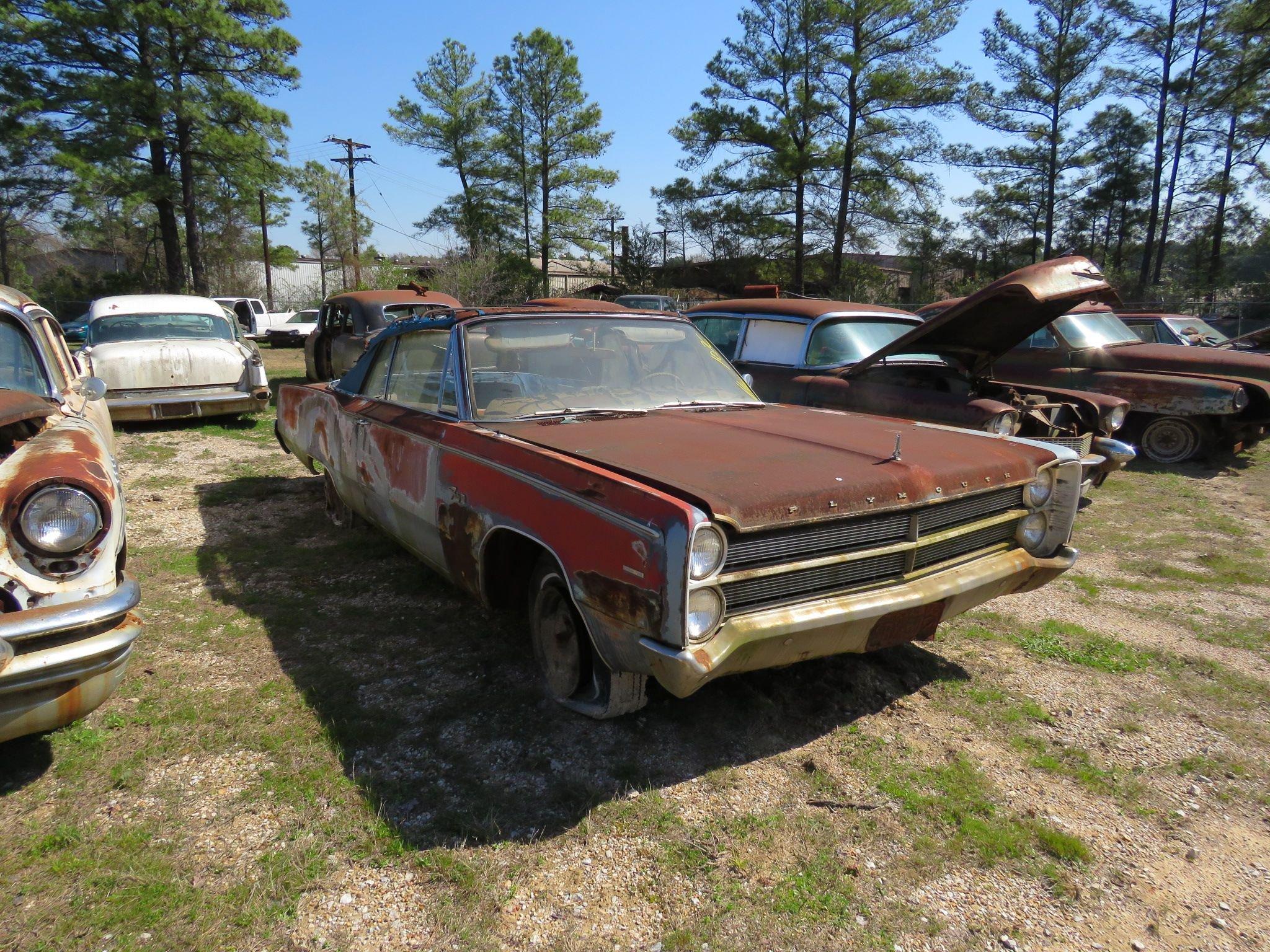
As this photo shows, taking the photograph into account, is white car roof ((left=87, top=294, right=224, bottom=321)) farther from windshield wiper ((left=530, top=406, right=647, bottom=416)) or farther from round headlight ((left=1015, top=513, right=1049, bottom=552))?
round headlight ((left=1015, top=513, right=1049, bottom=552))

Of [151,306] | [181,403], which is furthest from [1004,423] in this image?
[151,306]

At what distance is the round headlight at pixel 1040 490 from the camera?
11.3 feet

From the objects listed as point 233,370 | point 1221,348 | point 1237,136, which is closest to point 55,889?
point 233,370

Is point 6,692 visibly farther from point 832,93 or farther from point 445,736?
point 832,93

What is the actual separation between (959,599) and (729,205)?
1050 inches

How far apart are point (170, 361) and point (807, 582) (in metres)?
8.96

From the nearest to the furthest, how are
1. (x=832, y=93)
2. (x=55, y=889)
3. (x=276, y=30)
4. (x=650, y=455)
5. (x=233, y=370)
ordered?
(x=55, y=889)
(x=650, y=455)
(x=233, y=370)
(x=276, y=30)
(x=832, y=93)

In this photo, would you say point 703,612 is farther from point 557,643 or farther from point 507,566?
point 507,566

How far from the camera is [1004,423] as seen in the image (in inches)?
226

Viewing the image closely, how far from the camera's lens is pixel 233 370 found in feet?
31.8

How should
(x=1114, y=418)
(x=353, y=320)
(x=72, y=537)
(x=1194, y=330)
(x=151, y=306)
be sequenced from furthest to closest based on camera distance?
(x=353, y=320)
(x=1194, y=330)
(x=151, y=306)
(x=1114, y=418)
(x=72, y=537)

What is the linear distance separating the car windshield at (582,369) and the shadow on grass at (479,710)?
118cm

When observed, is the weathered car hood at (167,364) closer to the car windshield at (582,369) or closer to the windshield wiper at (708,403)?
the car windshield at (582,369)

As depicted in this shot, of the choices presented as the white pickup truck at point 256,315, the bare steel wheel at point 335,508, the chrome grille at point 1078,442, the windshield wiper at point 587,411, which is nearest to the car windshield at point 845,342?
the chrome grille at point 1078,442
